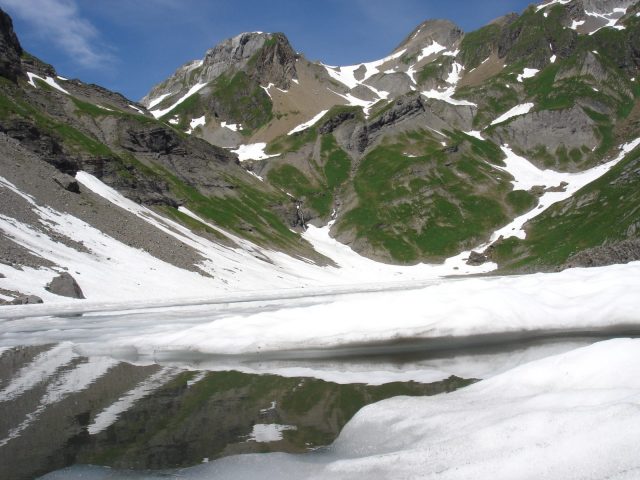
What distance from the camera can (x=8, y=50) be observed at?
524 ft

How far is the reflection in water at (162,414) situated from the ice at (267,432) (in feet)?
0.07

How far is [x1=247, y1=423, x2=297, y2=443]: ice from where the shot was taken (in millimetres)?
9266

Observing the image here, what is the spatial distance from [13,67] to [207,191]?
244ft

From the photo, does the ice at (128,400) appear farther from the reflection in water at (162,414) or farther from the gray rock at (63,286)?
the gray rock at (63,286)

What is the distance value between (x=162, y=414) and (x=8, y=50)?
633 ft

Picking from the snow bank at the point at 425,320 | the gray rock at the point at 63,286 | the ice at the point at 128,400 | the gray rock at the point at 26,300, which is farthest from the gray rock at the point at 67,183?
the ice at the point at 128,400

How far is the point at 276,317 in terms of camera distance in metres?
22.6

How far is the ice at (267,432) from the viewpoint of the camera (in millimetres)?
9266

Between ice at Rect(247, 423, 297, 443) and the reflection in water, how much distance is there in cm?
2

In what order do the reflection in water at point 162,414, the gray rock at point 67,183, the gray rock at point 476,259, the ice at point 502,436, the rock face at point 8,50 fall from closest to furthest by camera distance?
the ice at point 502,436
the reflection in water at point 162,414
the gray rock at point 67,183
the rock face at point 8,50
the gray rock at point 476,259

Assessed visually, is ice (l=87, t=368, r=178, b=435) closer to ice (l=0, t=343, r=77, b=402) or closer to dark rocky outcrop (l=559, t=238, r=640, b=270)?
ice (l=0, t=343, r=77, b=402)

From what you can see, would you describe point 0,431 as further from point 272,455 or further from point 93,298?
point 93,298

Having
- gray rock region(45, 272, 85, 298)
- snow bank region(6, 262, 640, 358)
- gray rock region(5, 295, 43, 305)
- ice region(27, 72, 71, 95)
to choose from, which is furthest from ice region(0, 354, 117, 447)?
ice region(27, 72, 71, 95)

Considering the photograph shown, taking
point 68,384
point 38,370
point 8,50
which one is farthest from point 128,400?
point 8,50
